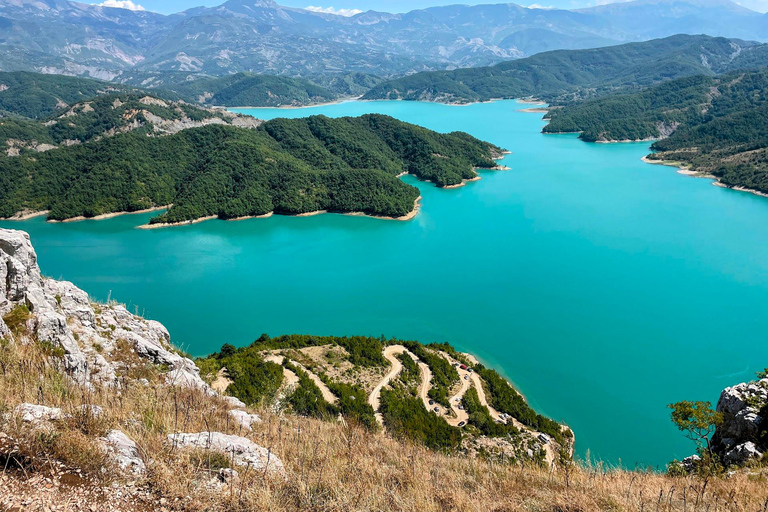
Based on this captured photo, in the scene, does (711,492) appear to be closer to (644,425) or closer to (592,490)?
(592,490)

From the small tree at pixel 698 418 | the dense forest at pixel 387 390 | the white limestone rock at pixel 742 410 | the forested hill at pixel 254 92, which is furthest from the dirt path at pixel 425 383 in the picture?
the forested hill at pixel 254 92

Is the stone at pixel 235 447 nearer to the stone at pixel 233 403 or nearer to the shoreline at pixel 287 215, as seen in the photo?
the stone at pixel 233 403

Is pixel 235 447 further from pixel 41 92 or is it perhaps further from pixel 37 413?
pixel 41 92

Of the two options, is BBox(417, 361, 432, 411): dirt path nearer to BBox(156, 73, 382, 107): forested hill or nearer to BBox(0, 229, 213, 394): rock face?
BBox(0, 229, 213, 394): rock face

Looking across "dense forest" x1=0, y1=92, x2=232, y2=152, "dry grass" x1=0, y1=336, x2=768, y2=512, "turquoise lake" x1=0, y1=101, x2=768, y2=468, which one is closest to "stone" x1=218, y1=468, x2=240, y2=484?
"dry grass" x1=0, y1=336, x2=768, y2=512

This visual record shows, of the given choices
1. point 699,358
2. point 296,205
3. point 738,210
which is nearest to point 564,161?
point 738,210

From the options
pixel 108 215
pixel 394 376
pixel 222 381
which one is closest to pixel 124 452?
pixel 222 381
